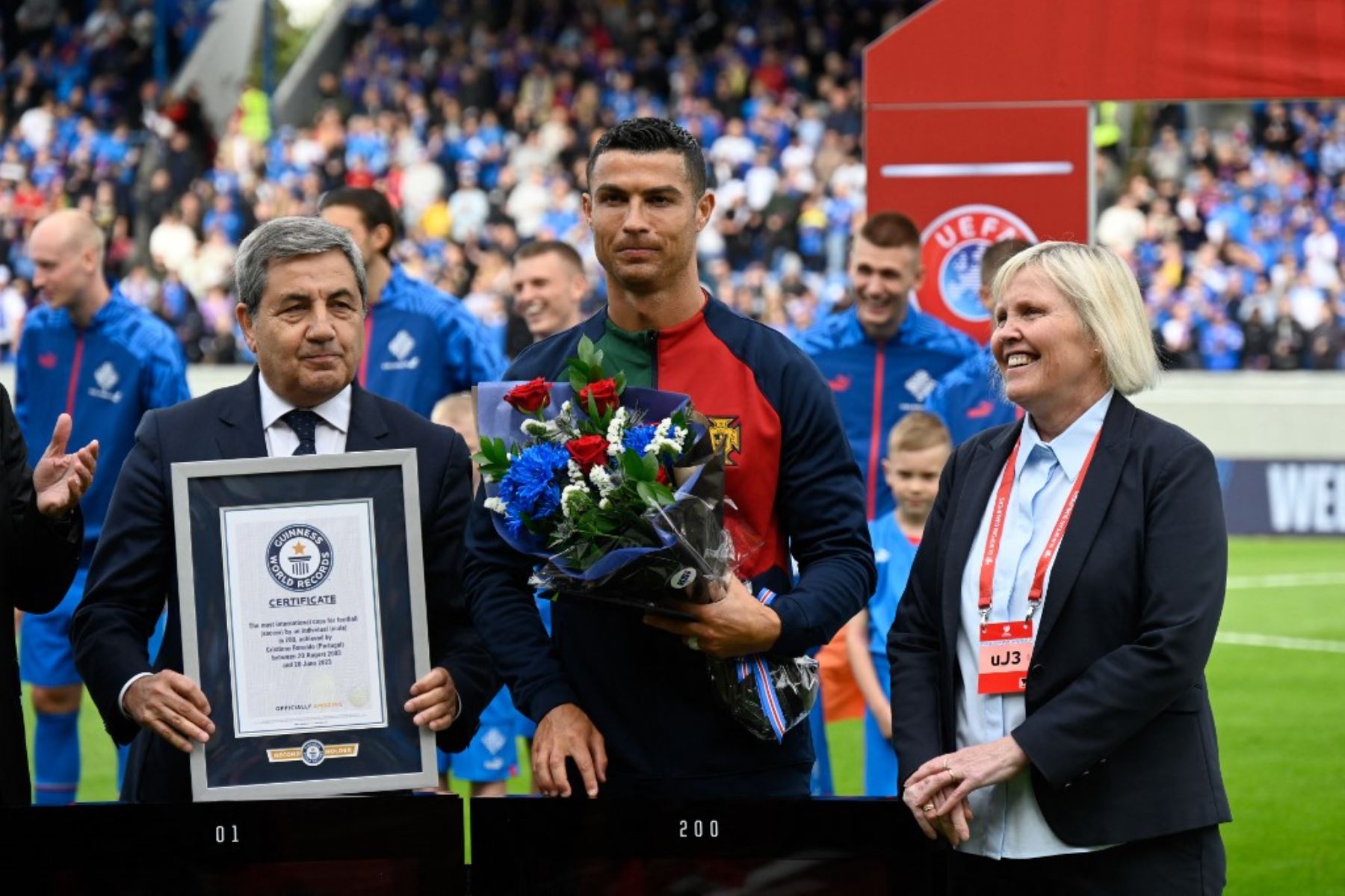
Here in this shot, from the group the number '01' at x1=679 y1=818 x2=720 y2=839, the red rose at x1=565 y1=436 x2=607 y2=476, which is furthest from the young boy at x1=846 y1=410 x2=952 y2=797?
the red rose at x1=565 y1=436 x2=607 y2=476

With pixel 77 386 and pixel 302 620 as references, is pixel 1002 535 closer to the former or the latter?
pixel 302 620

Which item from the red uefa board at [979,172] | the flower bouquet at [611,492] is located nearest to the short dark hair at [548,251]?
the red uefa board at [979,172]

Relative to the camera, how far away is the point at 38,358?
307 inches

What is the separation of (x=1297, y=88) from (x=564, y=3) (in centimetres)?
2443

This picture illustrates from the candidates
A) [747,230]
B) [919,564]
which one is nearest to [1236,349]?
[747,230]

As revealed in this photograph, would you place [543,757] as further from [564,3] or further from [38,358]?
[564,3]

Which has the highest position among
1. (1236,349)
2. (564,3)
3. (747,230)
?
(564,3)

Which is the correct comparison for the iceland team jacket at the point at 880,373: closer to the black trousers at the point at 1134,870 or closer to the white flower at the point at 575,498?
the black trousers at the point at 1134,870

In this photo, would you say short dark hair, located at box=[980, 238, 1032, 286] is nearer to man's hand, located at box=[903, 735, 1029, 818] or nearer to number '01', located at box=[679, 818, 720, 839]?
man's hand, located at box=[903, 735, 1029, 818]

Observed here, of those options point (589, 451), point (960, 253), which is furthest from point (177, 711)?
point (960, 253)

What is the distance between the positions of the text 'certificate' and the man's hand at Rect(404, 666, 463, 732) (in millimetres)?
62

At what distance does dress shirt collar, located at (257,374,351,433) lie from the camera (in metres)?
3.40

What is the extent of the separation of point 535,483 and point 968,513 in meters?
0.83

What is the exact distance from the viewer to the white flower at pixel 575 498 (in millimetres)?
2951
